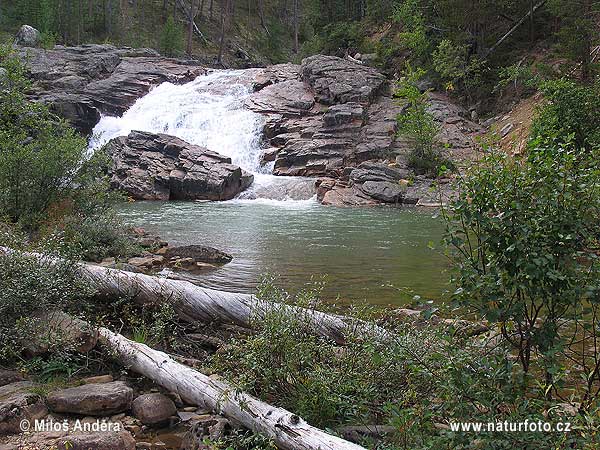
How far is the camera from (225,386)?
385 centimetres

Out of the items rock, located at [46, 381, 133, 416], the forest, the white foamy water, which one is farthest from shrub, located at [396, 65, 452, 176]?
rock, located at [46, 381, 133, 416]

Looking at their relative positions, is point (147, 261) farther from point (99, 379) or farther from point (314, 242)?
point (99, 379)

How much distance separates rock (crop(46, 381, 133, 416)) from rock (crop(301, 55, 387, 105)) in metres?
26.5

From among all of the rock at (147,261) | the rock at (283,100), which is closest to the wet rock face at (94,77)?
the rock at (283,100)

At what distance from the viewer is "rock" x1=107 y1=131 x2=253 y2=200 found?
22656mm

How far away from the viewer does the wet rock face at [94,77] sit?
29219 mm

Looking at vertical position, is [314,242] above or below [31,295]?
below

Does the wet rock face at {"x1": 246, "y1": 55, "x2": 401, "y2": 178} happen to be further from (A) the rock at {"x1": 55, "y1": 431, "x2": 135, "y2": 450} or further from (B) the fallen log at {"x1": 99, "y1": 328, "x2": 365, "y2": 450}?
(A) the rock at {"x1": 55, "y1": 431, "x2": 135, "y2": 450}

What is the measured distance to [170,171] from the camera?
77.4 feet

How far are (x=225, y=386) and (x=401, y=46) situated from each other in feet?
113

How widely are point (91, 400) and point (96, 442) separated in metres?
0.61

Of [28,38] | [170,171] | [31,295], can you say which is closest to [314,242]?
[31,295]

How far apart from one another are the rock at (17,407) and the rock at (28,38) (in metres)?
41.3

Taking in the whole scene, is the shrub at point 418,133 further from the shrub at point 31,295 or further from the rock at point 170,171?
the shrub at point 31,295
